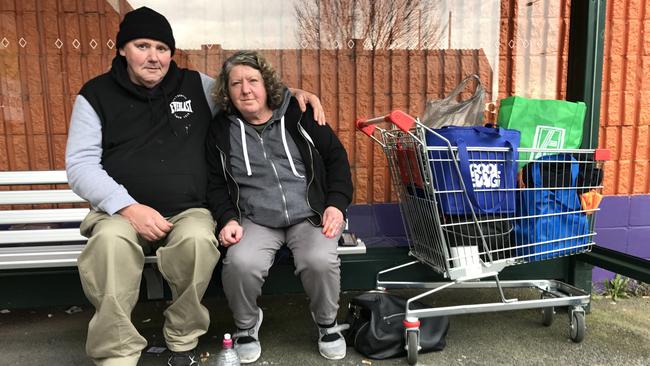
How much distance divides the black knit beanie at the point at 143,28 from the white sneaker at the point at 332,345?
175 centimetres

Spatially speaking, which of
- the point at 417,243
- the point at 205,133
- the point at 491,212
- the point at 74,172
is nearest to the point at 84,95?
the point at 74,172

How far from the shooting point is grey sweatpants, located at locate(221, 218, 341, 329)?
8.04 feet

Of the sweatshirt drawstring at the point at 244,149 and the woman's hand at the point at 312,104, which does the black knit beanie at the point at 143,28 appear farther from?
the woman's hand at the point at 312,104

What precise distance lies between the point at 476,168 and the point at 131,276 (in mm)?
1733

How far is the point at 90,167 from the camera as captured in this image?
7.98 ft

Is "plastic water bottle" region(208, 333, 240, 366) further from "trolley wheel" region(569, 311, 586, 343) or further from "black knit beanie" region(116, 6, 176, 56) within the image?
"trolley wheel" region(569, 311, 586, 343)

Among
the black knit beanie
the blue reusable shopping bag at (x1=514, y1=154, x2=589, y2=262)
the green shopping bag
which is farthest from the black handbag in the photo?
the black knit beanie

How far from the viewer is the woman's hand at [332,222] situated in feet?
8.50

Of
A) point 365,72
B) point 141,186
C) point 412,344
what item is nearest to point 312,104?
point 141,186

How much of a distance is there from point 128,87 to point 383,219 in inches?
83.6

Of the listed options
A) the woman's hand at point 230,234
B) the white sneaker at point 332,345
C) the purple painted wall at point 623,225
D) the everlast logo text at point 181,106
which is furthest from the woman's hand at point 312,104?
the purple painted wall at point 623,225

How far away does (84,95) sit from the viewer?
2559 millimetres

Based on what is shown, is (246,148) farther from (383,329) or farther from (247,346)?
(383,329)

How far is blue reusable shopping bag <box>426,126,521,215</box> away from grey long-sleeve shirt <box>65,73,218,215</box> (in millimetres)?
1534
